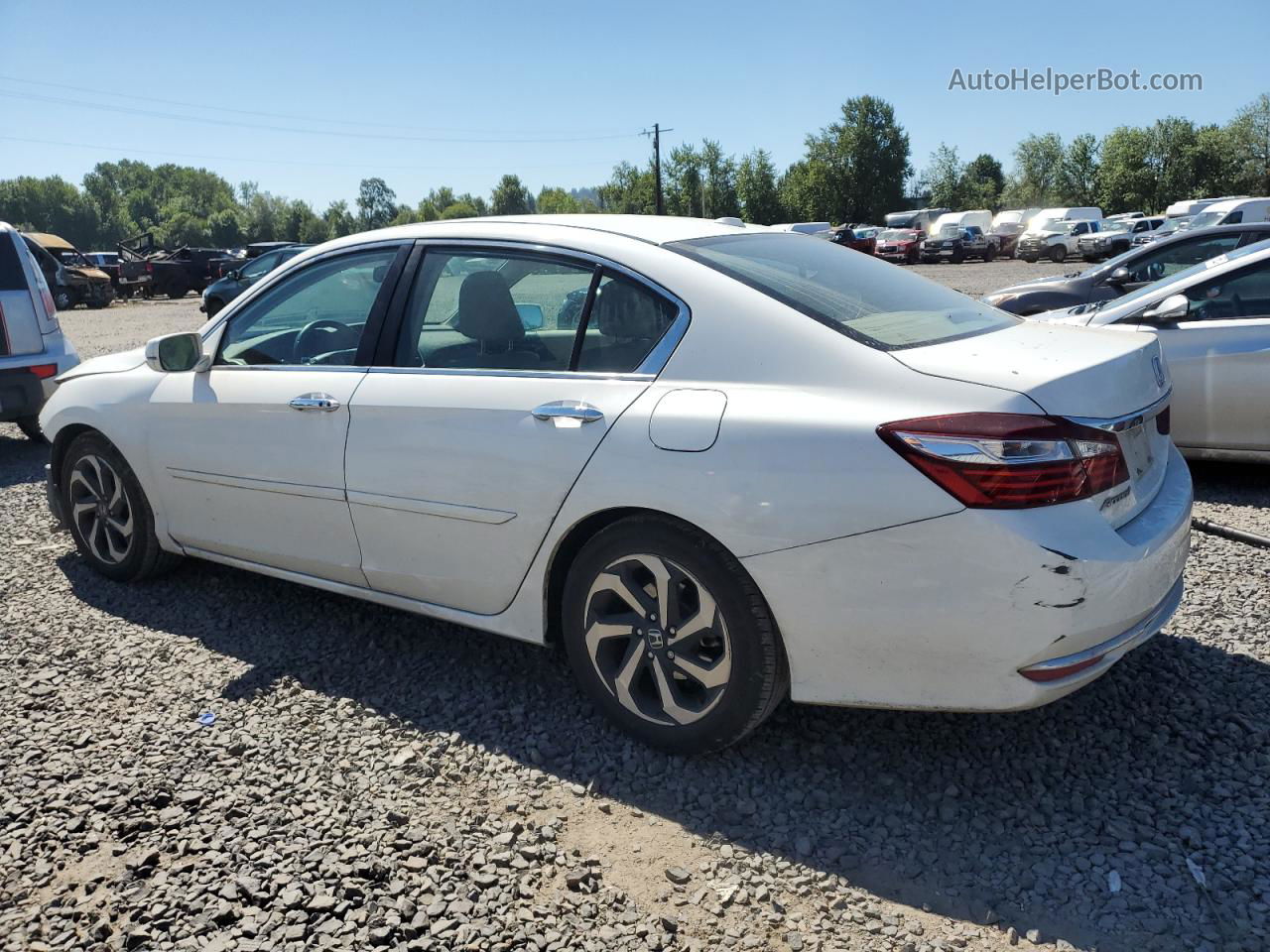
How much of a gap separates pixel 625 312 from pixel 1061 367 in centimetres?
128

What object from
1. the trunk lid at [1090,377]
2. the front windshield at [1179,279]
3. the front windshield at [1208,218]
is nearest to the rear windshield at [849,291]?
the trunk lid at [1090,377]

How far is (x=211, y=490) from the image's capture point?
13.2ft

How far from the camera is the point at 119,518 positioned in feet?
14.8

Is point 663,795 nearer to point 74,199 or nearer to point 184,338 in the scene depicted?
point 184,338

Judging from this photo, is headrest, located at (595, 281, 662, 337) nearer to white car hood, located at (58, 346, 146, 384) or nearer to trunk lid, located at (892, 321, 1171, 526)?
trunk lid, located at (892, 321, 1171, 526)

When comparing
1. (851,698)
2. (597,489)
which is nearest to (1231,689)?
(851,698)

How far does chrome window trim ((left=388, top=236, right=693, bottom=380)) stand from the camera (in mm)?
2951

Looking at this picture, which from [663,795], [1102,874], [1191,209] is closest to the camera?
[1102,874]

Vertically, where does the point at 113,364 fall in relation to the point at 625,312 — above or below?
below

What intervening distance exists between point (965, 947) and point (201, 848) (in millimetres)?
1956

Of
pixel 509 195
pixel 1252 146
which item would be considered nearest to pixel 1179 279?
pixel 1252 146

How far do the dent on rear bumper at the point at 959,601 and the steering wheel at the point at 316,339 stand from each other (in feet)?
6.63

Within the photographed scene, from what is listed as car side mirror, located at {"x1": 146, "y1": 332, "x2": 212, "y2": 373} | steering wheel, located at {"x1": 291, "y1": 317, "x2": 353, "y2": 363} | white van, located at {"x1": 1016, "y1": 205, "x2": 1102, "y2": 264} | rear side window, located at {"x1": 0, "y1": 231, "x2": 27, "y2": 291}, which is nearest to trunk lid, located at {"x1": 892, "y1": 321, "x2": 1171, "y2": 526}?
steering wheel, located at {"x1": 291, "y1": 317, "x2": 353, "y2": 363}

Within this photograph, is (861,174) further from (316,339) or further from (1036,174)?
(316,339)
